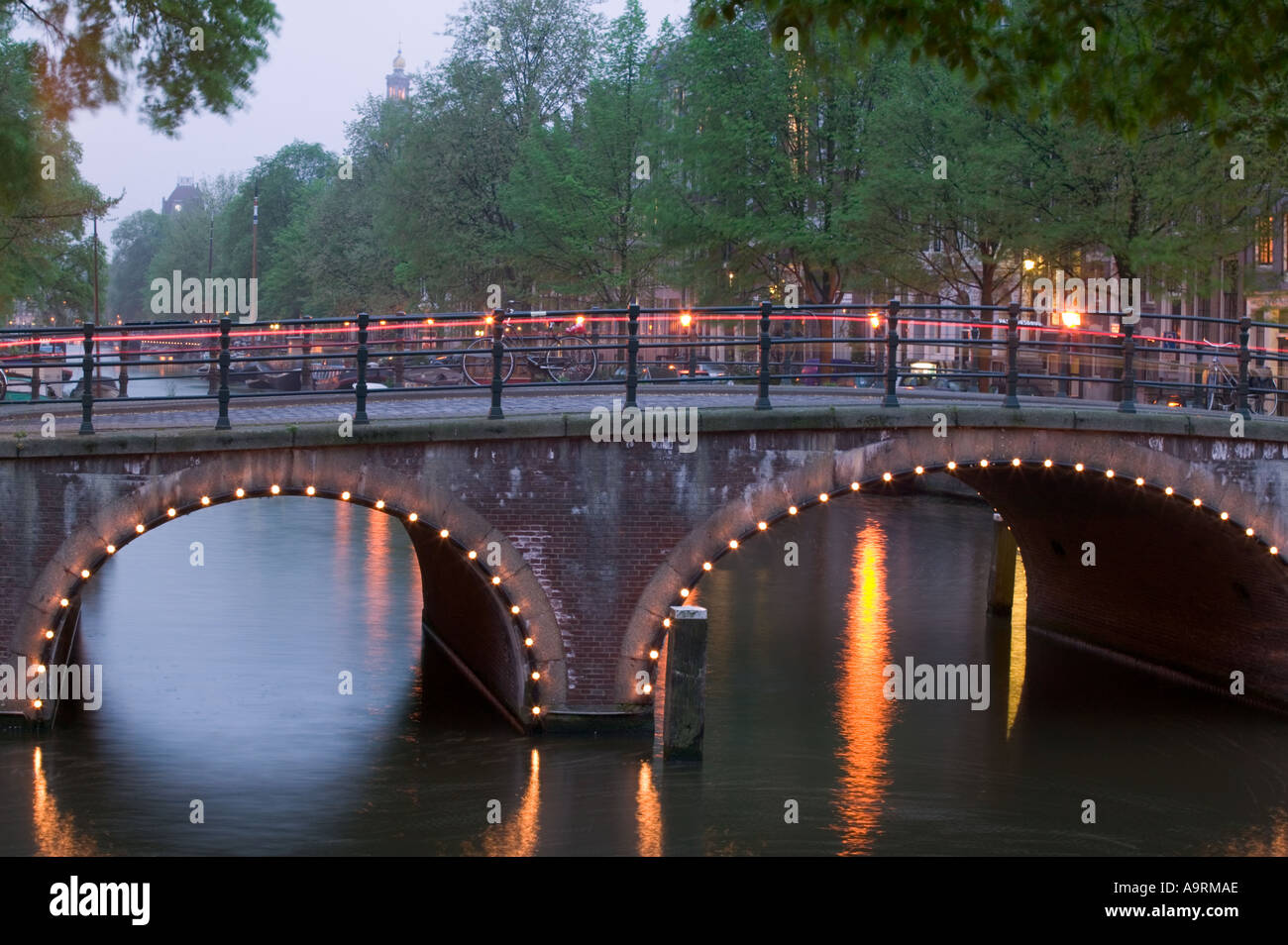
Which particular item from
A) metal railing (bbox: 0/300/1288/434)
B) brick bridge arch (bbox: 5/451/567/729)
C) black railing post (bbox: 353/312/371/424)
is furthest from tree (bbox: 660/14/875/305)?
black railing post (bbox: 353/312/371/424)

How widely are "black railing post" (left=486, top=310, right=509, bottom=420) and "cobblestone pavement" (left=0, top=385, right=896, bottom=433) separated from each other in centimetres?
21

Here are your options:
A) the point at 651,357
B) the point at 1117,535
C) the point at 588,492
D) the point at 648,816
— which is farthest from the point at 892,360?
the point at 651,357

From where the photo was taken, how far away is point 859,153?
115 ft

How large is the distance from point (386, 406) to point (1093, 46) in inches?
371

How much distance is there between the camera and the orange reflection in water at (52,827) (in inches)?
516

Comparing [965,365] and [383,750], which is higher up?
[965,365]

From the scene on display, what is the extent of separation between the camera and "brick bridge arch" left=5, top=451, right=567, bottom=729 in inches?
595

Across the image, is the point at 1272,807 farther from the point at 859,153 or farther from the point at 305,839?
the point at 859,153

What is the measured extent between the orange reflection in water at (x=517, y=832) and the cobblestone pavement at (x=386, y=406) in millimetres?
3706

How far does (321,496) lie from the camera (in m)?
15.9

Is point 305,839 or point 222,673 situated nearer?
point 305,839

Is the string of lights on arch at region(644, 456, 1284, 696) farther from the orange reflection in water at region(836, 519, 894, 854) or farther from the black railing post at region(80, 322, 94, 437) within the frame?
the black railing post at region(80, 322, 94, 437)

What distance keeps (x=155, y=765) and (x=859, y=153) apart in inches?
919
